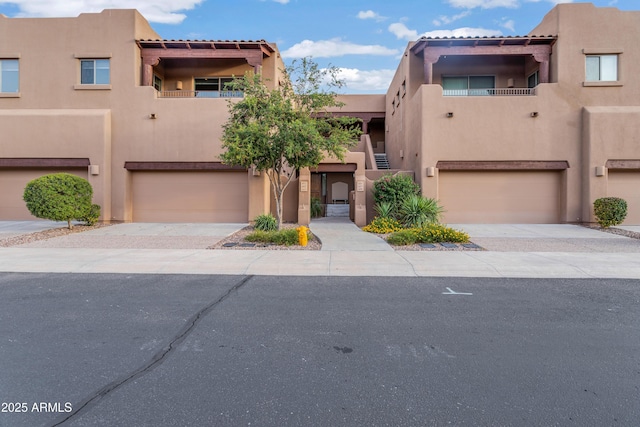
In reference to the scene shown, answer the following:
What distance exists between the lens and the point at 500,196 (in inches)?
651

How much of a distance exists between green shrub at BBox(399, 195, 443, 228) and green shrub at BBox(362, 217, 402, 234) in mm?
410

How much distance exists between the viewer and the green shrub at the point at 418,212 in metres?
14.1

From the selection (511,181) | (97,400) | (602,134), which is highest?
(602,134)

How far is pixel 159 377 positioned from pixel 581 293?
6.47 meters

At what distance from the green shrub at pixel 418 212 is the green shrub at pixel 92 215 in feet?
39.6

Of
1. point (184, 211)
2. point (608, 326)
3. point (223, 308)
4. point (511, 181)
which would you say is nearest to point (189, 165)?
point (184, 211)

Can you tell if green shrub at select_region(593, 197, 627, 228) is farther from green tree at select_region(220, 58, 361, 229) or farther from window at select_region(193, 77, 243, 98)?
window at select_region(193, 77, 243, 98)

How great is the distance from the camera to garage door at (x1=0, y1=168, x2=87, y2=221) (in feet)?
54.2

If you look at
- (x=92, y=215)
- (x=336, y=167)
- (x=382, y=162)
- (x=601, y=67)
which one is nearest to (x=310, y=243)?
(x=336, y=167)

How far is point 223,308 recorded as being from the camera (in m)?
5.43

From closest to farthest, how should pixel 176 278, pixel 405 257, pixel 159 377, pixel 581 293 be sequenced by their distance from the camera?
pixel 159 377 < pixel 581 293 < pixel 176 278 < pixel 405 257

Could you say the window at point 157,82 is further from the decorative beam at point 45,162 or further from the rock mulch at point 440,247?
the rock mulch at point 440,247

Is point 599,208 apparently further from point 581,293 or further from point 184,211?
point 184,211

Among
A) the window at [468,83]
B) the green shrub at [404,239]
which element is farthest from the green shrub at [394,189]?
the window at [468,83]
